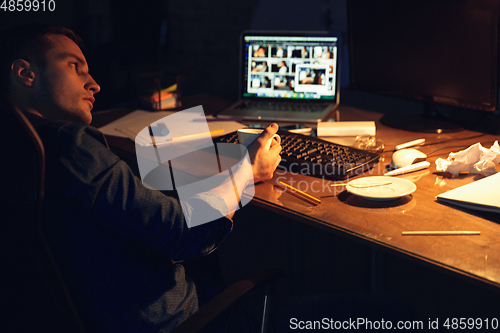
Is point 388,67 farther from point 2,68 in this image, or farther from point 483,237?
point 2,68

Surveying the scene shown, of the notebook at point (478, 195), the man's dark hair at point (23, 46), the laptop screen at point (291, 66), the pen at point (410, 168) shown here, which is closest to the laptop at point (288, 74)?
the laptop screen at point (291, 66)

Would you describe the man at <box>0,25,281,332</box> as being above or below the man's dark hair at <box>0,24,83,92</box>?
below

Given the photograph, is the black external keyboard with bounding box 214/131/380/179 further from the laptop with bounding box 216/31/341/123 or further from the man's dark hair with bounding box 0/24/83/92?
the man's dark hair with bounding box 0/24/83/92

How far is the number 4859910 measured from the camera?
3037 mm

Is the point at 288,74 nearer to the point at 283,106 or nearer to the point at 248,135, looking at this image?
the point at 283,106

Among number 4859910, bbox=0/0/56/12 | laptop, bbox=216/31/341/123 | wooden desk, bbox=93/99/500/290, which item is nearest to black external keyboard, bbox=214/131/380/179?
wooden desk, bbox=93/99/500/290

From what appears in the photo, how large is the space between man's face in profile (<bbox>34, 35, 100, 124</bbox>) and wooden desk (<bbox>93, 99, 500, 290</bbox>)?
42 cm

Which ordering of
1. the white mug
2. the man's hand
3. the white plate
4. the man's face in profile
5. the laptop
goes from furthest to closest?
the laptop
the white mug
the man's hand
the white plate
the man's face in profile

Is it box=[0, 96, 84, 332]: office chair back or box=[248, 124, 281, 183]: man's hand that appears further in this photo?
box=[248, 124, 281, 183]: man's hand

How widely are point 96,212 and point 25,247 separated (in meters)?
0.13

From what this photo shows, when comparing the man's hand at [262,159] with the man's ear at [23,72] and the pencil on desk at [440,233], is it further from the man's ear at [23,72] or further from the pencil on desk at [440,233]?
the man's ear at [23,72]

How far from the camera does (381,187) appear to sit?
38.5 inches

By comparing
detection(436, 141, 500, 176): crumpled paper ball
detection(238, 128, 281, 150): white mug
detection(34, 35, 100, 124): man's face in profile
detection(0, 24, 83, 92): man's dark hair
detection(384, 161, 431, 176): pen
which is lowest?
detection(384, 161, 431, 176): pen

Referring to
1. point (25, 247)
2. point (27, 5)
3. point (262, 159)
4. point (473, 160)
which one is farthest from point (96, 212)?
point (27, 5)
